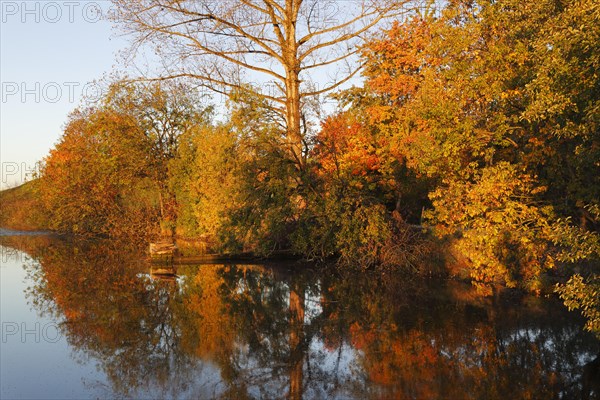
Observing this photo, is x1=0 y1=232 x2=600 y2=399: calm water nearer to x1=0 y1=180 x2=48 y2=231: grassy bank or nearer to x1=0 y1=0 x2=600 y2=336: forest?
x1=0 y1=0 x2=600 y2=336: forest

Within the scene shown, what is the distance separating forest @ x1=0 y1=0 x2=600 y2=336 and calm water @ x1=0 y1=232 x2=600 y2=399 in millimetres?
1167

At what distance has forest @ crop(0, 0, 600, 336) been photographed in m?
10.7

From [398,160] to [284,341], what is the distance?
38.4ft

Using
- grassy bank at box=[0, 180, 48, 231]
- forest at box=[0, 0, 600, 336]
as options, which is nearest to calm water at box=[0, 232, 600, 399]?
forest at box=[0, 0, 600, 336]

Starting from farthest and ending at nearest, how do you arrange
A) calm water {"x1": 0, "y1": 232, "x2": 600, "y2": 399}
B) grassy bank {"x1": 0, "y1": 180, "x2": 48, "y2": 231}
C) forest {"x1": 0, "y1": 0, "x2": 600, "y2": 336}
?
grassy bank {"x1": 0, "y1": 180, "x2": 48, "y2": 231} < forest {"x1": 0, "y1": 0, "x2": 600, "y2": 336} < calm water {"x1": 0, "y1": 232, "x2": 600, "y2": 399}

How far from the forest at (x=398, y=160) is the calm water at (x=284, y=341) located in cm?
117

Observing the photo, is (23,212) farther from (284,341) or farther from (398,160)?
(284,341)

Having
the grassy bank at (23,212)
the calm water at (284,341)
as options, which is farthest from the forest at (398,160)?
the grassy bank at (23,212)

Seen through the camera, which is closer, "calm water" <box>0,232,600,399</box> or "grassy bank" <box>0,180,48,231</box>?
"calm water" <box>0,232,600,399</box>

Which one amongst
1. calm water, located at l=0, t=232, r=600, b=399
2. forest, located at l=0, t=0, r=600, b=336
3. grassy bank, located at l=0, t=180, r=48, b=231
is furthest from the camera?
grassy bank, located at l=0, t=180, r=48, b=231

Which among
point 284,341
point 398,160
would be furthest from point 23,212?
point 284,341

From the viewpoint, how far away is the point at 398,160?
2095 cm

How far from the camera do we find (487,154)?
42.3 ft

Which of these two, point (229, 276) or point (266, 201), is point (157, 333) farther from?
point (266, 201)
